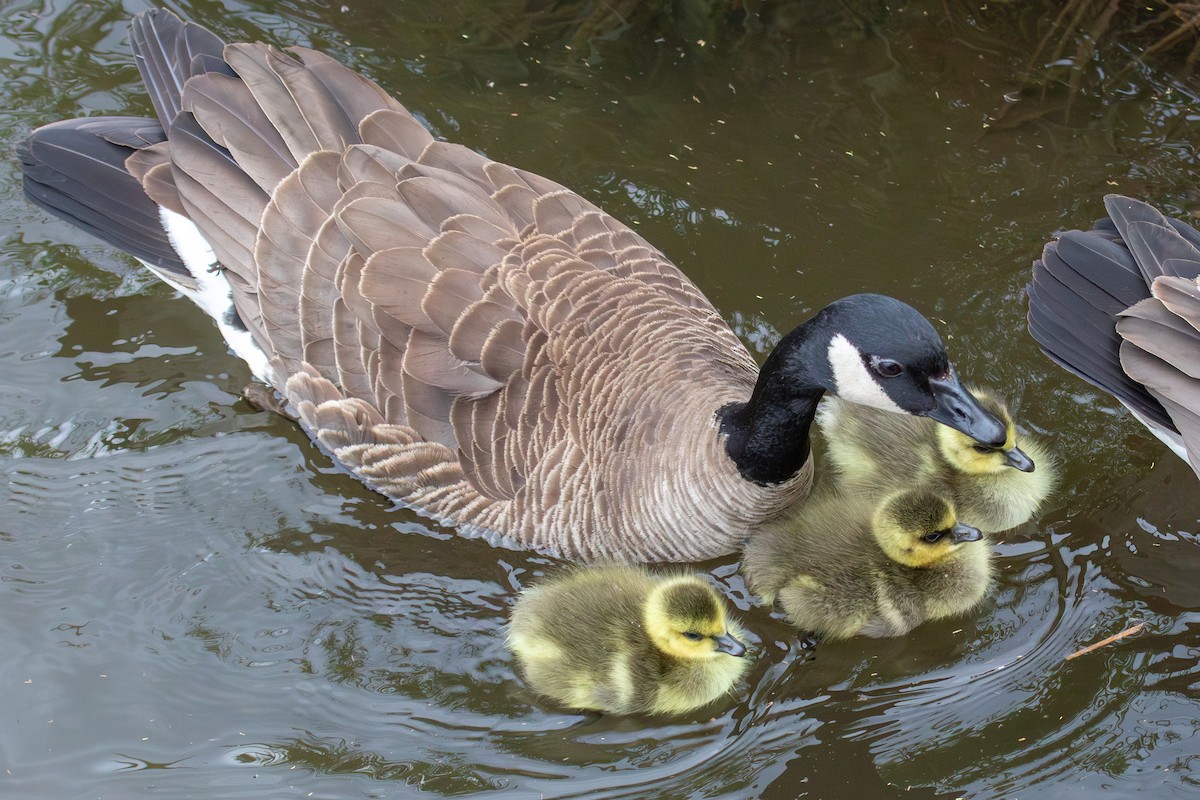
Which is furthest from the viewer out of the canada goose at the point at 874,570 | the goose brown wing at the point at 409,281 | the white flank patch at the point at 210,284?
the white flank patch at the point at 210,284

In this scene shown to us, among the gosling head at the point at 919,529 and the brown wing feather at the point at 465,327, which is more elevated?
the brown wing feather at the point at 465,327

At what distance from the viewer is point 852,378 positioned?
3.54m

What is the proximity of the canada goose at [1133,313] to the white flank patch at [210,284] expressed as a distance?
2972mm

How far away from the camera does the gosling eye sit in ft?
11.3

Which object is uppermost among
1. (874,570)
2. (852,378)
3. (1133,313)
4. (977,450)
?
(1133,313)

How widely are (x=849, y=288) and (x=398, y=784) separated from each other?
289 centimetres

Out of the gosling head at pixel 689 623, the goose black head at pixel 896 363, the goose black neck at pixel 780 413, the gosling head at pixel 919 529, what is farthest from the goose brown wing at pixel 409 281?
the gosling head at pixel 919 529

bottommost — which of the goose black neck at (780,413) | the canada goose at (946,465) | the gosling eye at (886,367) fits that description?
the canada goose at (946,465)

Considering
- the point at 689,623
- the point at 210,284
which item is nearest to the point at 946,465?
the point at 689,623

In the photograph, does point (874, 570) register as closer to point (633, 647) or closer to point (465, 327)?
point (633, 647)

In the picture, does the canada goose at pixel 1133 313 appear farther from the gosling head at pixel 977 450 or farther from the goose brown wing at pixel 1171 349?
the gosling head at pixel 977 450

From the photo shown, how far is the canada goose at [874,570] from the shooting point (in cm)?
374

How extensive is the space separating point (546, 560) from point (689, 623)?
0.85 metres

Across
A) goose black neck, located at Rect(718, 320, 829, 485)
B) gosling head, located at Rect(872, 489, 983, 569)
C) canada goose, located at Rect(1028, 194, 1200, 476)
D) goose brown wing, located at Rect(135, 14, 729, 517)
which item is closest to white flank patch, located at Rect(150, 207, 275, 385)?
goose brown wing, located at Rect(135, 14, 729, 517)
